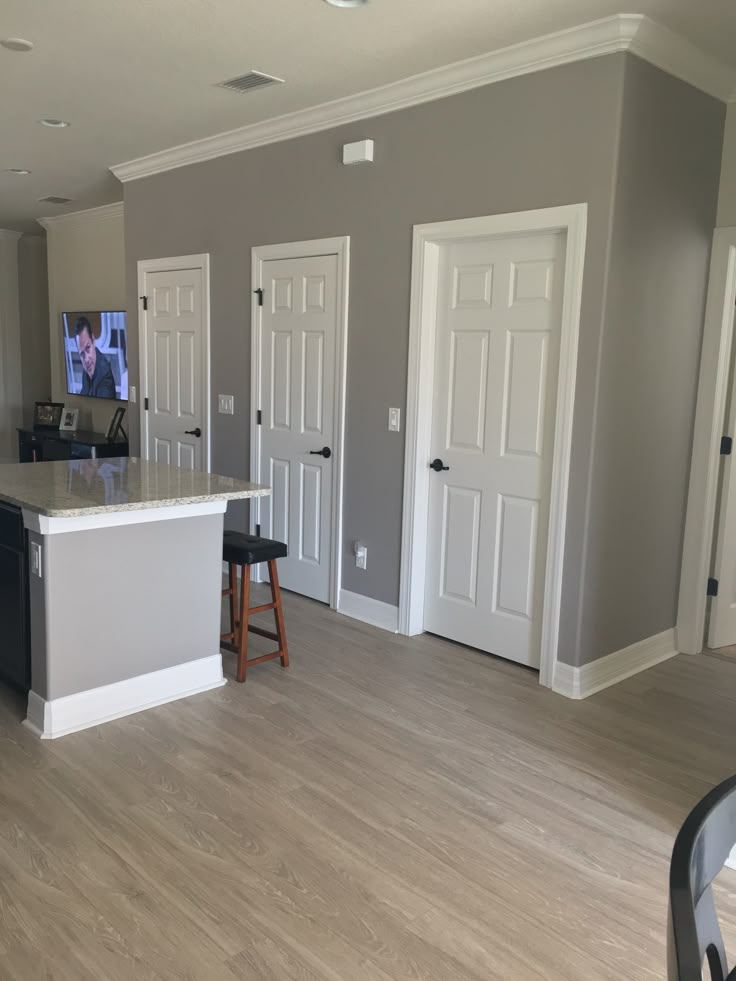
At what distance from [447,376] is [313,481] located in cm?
115

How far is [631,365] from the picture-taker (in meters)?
3.60

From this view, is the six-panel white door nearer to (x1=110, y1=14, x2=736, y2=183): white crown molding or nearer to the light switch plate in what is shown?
(x1=110, y1=14, x2=736, y2=183): white crown molding

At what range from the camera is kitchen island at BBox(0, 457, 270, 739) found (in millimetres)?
3084

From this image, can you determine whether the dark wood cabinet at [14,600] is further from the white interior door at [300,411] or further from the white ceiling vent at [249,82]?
the white ceiling vent at [249,82]

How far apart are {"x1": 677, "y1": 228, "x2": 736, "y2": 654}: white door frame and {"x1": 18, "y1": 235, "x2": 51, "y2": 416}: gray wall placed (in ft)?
24.8

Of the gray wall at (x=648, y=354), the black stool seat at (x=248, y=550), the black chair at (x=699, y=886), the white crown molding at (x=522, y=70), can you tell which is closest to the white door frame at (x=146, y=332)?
the white crown molding at (x=522, y=70)

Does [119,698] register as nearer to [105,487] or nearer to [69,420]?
[105,487]

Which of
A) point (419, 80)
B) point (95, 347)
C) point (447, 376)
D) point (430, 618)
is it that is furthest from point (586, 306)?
point (95, 347)

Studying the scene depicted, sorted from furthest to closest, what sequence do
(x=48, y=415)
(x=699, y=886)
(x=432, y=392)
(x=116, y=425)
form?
(x=48, y=415)
(x=116, y=425)
(x=432, y=392)
(x=699, y=886)

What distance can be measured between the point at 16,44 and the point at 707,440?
12.2 ft

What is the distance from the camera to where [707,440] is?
4.11 metres

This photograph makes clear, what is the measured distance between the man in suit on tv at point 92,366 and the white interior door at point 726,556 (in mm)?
5187

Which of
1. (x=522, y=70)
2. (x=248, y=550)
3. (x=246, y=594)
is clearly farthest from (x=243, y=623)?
(x=522, y=70)

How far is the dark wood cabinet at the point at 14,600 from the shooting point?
3.20 m
